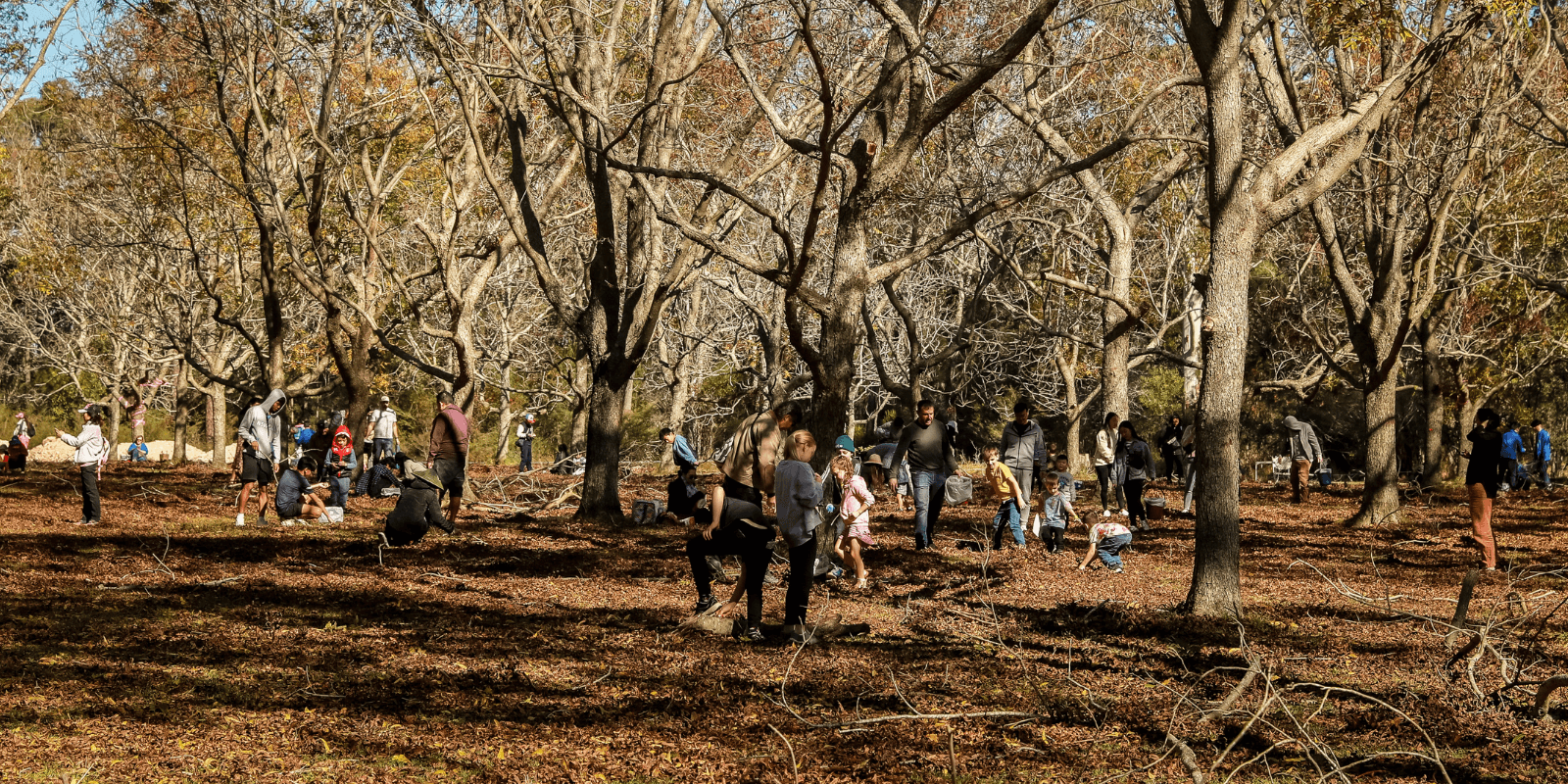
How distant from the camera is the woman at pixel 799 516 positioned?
29.0ft

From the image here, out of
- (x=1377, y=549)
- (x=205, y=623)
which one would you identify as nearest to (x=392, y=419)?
(x=205, y=623)

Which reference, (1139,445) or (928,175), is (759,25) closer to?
(928,175)

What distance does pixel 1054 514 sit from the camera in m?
14.9

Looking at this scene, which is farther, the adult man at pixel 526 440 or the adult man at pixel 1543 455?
the adult man at pixel 526 440

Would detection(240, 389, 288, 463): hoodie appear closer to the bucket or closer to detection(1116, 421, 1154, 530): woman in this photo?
detection(1116, 421, 1154, 530): woman

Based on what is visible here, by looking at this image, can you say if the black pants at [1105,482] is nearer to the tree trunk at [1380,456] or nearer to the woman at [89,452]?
the tree trunk at [1380,456]

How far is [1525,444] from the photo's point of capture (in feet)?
120

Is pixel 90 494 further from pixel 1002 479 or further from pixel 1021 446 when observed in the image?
pixel 1021 446

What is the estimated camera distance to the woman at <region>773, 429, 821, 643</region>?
8.84 metres

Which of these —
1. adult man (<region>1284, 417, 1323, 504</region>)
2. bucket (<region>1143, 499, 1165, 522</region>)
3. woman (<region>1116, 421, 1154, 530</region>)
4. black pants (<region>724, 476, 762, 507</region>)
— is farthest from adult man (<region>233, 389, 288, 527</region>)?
adult man (<region>1284, 417, 1323, 504</region>)

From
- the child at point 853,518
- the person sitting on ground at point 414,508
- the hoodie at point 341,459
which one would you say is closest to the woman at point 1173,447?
the child at point 853,518

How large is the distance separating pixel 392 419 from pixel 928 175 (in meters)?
11.6

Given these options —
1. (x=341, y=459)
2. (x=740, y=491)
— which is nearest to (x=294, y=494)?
(x=341, y=459)

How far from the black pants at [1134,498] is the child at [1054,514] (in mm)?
2511
